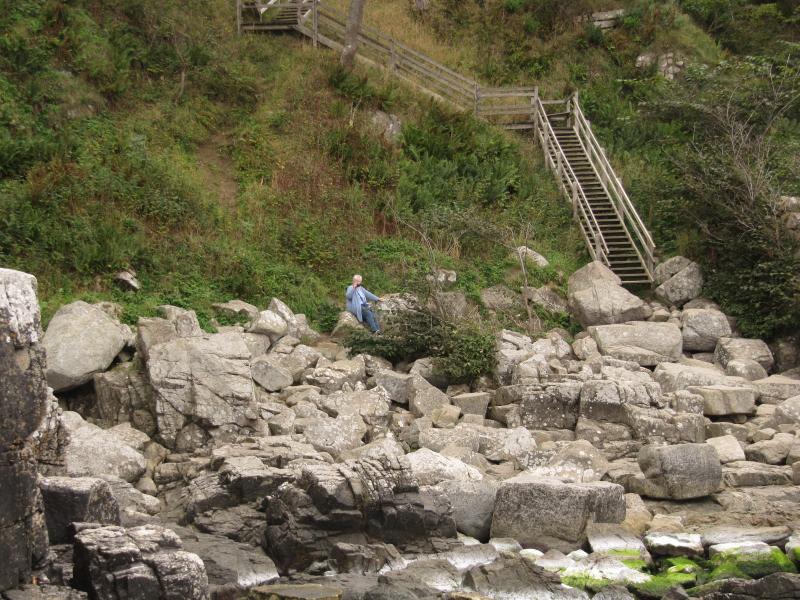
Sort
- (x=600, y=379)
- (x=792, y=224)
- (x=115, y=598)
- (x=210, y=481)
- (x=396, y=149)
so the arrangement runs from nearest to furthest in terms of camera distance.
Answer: (x=115, y=598) → (x=210, y=481) → (x=600, y=379) → (x=792, y=224) → (x=396, y=149)

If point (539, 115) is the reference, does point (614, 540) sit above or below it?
below

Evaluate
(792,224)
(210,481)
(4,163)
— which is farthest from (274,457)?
(792,224)

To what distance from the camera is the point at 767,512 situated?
497 inches

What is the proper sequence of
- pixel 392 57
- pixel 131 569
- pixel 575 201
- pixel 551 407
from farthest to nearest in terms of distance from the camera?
pixel 392 57, pixel 575 201, pixel 551 407, pixel 131 569

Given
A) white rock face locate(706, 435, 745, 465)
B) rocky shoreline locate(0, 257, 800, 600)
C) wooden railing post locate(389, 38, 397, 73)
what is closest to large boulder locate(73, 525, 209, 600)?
rocky shoreline locate(0, 257, 800, 600)

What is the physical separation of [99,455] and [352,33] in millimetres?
18019

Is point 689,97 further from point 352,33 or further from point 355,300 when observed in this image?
point 355,300

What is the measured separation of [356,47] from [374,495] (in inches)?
747

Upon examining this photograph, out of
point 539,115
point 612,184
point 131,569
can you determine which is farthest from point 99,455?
point 539,115

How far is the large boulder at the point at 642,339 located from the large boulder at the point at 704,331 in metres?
0.57

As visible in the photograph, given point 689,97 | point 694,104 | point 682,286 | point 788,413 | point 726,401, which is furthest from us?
point 689,97

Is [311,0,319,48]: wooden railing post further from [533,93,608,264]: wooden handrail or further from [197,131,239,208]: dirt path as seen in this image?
[533,93,608,264]: wooden handrail

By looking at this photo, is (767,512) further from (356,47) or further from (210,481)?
(356,47)

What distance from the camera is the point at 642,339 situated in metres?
19.1
